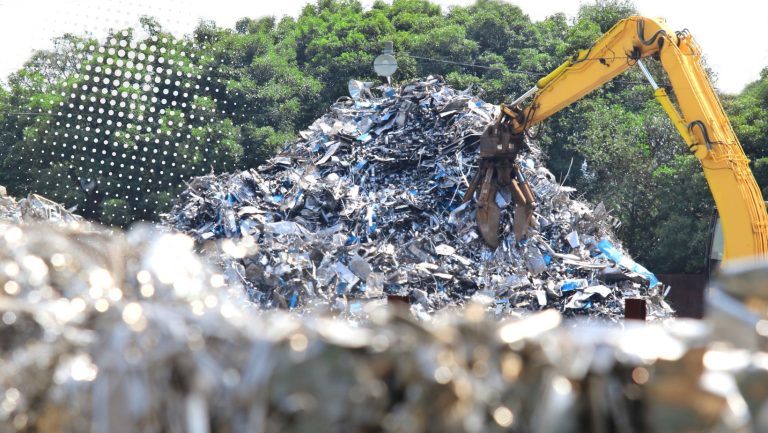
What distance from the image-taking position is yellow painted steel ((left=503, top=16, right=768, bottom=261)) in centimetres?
1003

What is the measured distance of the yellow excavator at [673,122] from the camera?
10.1 m

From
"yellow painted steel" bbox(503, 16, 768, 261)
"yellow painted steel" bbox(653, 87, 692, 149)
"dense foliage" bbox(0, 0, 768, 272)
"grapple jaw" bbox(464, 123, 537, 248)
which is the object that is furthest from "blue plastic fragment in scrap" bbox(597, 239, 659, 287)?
"dense foliage" bbox(0, 0, 768, 272)

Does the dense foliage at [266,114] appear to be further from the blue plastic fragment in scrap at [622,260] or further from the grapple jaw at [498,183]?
the grapple jaw at [498,183]

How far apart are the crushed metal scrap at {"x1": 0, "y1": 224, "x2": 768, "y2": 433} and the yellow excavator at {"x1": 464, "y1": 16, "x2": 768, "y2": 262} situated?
855 centimetres

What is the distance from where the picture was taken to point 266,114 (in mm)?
26188

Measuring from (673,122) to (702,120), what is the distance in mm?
1129

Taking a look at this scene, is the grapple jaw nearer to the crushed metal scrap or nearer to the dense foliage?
the dense foliage

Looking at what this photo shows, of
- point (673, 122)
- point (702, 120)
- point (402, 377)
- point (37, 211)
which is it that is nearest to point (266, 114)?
point (37, 211)

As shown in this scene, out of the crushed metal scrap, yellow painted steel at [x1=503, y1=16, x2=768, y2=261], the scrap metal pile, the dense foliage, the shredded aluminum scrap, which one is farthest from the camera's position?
the dense foliage

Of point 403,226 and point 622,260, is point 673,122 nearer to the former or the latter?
point 622,260

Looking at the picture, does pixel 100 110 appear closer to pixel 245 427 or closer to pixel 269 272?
pixel 269 272

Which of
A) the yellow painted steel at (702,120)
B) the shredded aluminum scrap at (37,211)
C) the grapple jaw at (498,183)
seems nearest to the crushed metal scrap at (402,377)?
the yellow painted steel at (702,120)

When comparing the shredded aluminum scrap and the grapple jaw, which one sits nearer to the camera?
the grapple jaw

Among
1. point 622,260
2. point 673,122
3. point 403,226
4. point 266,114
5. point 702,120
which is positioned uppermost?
point 266,114
